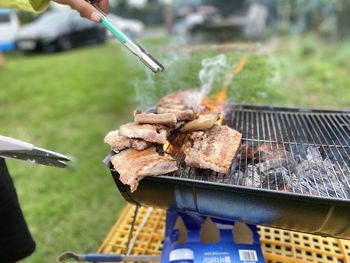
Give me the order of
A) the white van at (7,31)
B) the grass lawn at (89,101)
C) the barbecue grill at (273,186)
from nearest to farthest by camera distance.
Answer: the barbecue grill at (273,186) → the grass lawn at (89,101) → the white van at (7,31)

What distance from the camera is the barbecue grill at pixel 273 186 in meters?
1.30

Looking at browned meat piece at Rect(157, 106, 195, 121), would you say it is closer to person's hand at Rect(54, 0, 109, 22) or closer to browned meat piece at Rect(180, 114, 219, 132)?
browned meat piece at Rect(180, 114, 219, 132)

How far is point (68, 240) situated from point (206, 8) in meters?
11.9

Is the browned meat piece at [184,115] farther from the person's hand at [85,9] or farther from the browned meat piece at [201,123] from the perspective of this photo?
the person's hand at [85,9]

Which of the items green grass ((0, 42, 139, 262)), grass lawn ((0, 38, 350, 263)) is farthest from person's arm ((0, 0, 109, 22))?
green grass ((0, 42, 139, 262))

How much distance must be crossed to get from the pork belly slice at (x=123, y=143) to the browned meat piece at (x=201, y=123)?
271 millimetres

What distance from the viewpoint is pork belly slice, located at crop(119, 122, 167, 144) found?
1.47m

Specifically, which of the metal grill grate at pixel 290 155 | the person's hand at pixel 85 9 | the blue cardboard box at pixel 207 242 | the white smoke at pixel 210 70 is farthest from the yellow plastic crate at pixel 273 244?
the person's hand at pixel 85 9

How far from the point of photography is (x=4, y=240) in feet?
5.56

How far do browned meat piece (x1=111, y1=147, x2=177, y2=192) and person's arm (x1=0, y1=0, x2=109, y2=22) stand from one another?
0.68m

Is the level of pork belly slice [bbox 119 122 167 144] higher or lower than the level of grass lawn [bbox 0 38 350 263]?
lower

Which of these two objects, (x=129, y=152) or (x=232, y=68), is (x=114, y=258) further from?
(x=232, y=68)

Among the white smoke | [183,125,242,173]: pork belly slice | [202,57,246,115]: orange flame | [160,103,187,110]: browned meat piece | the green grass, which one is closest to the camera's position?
[183,125,242,173]: pork belly slice

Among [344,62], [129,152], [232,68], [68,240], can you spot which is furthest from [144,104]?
[344,62]
